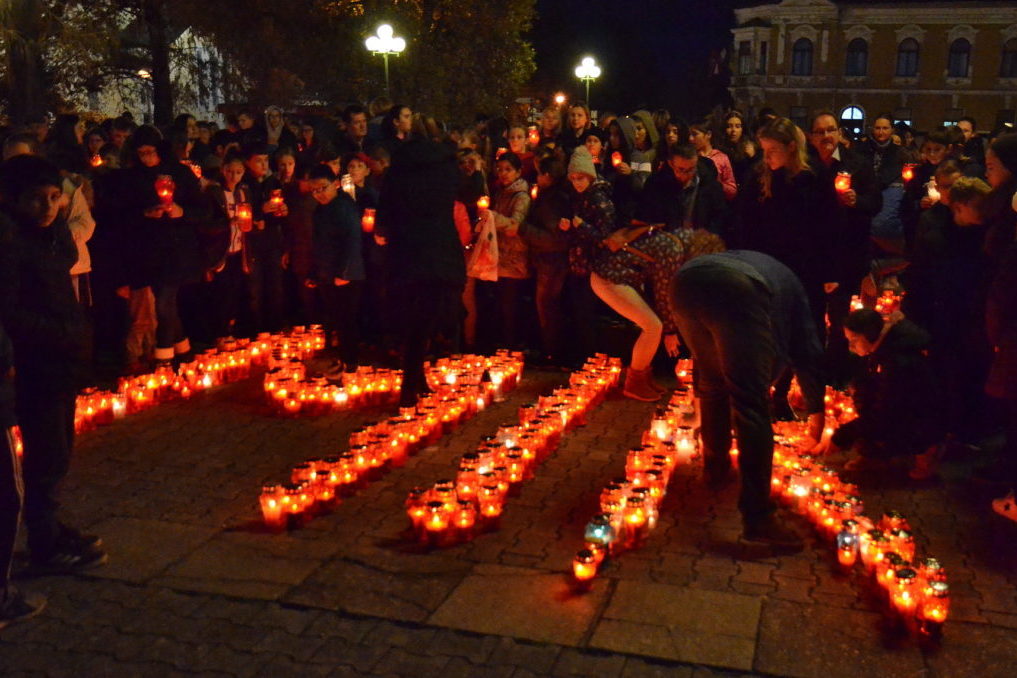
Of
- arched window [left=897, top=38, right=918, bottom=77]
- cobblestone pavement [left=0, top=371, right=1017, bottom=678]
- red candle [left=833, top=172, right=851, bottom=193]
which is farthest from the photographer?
arched window [left=897, top=38, right=918, bottom=77]

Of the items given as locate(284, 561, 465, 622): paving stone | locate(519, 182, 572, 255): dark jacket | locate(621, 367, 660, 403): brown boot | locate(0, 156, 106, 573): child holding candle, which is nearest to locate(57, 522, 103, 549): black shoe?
locate(0, 156, 106, 573): child holding candle

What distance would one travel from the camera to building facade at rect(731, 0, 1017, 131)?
203 ft

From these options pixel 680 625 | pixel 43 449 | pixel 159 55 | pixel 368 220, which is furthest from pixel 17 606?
pixel 159 55

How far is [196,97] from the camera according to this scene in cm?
2673

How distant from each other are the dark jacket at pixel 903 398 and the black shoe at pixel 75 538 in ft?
14.3

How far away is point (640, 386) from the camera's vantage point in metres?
8.15

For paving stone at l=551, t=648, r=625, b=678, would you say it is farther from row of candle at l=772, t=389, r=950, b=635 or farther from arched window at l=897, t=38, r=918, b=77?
arched window at l=897, t=38, r=918, b=77

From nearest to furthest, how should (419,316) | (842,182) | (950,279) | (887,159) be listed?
(950,279), (842,182), (419,316), (887,159)

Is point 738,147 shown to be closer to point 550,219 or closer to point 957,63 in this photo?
point 550,219

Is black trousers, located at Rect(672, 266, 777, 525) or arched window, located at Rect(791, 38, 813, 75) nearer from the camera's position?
black trousers, located at Rect(672, 266, 777, 525)

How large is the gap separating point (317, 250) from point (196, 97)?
19.4 metres

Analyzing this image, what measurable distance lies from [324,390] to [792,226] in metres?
3.45

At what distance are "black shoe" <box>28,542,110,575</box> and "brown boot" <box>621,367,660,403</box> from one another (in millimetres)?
4171

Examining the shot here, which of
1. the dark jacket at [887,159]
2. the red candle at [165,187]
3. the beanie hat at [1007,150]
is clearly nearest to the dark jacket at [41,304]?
the red candle at [165,187]
